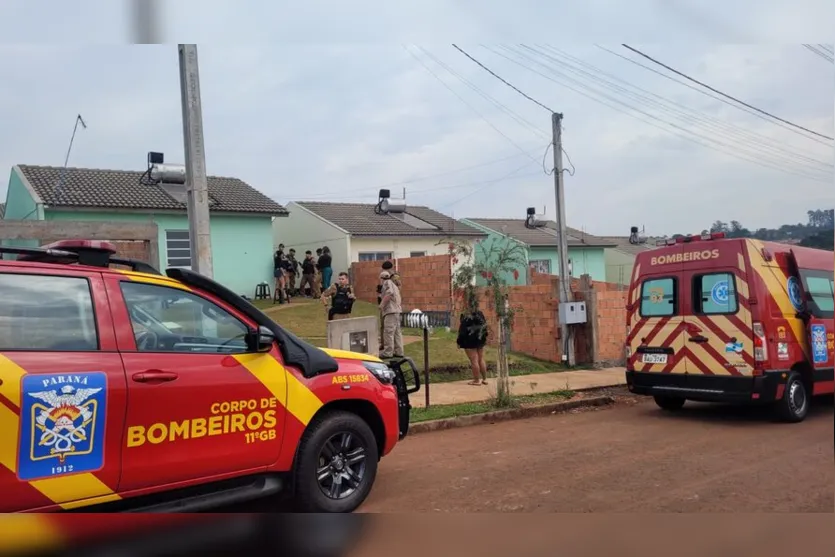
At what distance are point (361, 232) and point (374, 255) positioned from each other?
3.88 ft

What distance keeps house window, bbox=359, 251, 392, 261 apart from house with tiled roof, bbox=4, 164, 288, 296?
13.1 ft

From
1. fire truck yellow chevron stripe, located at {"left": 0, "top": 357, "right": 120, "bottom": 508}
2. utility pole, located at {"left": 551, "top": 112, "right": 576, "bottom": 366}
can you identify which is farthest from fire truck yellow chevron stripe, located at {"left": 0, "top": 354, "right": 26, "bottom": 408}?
utility pole, located at {"left": 551, "top": 112, "right": 576, "bottom": 366}

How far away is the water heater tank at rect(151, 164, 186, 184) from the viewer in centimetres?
2030

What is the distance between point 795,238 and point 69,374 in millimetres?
4057

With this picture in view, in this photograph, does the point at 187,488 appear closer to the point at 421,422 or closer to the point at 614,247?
the point at 421,422

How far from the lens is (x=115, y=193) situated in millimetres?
19562

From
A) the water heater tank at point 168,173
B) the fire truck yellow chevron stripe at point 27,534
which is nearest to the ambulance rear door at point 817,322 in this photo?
the fire truck yellow chevron stripe at point 27,534

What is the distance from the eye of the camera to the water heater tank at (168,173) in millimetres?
20297

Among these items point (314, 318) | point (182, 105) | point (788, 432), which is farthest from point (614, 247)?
point (182, 105)

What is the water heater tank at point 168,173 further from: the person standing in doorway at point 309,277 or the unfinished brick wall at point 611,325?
the unfinished brick wall at point 611,325

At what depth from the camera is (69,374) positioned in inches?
135

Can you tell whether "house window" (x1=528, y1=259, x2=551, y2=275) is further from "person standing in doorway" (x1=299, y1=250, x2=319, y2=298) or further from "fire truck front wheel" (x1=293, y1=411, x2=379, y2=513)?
"fire truck front wheel" (x1=293, y1=411, x2=379, y2=513)

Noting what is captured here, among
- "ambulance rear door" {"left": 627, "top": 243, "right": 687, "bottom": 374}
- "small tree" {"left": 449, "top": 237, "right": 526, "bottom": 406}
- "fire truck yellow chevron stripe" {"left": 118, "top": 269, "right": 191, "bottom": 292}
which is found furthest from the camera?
"small tree" {"left": 449, "top": 237, "right": 526, "bottom": 406}

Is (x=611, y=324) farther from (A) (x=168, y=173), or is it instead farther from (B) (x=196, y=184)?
(A) (x=168, y=173)
